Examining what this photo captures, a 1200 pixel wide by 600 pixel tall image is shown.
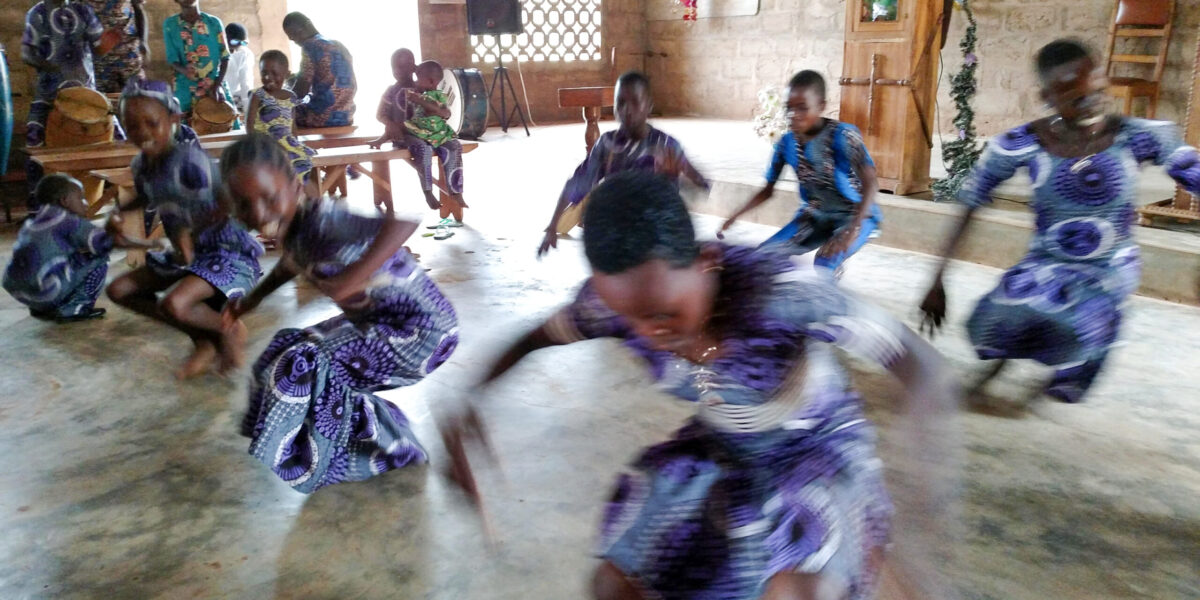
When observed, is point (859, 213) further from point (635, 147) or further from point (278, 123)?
point (278, 123)

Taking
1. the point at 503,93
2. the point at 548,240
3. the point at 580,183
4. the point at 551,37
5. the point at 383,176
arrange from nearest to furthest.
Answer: the point at 548,240, the point at 580,183, the point at 383,176, the point at 503,93, the point at 551,37

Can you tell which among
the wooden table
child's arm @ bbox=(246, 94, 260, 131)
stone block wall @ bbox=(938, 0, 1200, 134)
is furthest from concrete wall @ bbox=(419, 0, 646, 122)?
child's arm @ bbox=(246, 94, 260, 131)

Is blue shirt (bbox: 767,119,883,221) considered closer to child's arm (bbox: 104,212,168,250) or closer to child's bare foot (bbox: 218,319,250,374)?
child's bare foot (bbox: 218,319,250,374)

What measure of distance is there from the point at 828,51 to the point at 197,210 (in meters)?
9.29

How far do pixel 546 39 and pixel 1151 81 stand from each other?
8387 millimetres

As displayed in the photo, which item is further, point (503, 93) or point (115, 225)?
point (503, 93)

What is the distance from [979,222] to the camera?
5.06 metres

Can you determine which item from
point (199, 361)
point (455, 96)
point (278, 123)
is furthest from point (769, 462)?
point (455, 96)

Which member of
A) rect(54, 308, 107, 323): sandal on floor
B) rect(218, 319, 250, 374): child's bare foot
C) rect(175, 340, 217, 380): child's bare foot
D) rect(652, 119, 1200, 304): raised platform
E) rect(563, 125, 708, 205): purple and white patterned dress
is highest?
rect(563, 125, 708, 205): purple and white patterned dress

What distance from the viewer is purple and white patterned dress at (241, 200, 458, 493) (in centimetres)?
232

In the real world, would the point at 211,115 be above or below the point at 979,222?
above

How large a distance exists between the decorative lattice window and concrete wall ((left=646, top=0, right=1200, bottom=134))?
1046 millimetres

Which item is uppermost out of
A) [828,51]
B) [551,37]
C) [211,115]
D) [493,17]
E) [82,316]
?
[493,17]

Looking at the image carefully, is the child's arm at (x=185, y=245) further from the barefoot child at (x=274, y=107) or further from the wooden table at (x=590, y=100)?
the wooden table at (x=590, y=100)
